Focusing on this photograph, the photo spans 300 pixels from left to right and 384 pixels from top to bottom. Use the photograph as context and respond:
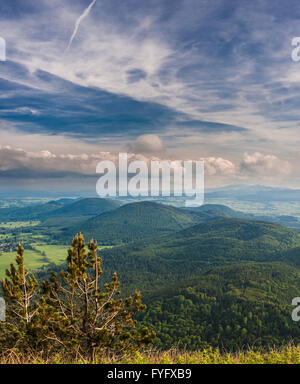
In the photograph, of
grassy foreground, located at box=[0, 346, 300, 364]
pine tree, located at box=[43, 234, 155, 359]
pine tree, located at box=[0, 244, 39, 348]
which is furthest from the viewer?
pine tree, located at box=[0, 244, 39, 348]

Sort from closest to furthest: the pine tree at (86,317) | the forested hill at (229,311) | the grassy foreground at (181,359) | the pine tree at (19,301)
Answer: the grassy foreground at (181,359) → the pine tree at (86,317) → the pine tree at (19,301) → the forested hill at (229,311)

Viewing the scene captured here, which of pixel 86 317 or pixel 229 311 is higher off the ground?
pixel 86 317

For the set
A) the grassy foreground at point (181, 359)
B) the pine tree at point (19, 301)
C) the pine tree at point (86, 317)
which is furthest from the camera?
the pine tree at point (19, 301)

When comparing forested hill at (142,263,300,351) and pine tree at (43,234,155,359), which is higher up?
pine tree at (43,234,155,359)

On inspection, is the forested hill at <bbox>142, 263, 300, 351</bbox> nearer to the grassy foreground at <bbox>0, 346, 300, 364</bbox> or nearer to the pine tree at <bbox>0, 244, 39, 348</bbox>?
the grassy foreground at <bbox>0, 346, 300, 364</bbox>

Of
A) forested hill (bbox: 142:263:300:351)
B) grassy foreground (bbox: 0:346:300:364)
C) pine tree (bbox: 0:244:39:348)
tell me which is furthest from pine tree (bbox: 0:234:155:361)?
forested hill (bbox: 142:263:300:351)

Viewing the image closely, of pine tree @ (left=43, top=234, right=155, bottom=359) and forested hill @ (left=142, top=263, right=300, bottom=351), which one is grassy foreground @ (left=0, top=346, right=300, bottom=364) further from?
→ forested hill @ (left=142, top=263, right=300, bottom=351)

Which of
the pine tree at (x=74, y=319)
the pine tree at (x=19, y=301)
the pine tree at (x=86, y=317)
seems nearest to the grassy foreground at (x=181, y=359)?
the pine tree at (x=74, y=319)

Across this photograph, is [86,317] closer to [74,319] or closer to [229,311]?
[74,319]

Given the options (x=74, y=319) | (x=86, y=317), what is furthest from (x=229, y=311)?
(x=74, y=319)

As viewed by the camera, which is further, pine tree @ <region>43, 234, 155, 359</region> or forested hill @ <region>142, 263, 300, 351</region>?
forested hill @ <region>142, 263, 300, 351</region>

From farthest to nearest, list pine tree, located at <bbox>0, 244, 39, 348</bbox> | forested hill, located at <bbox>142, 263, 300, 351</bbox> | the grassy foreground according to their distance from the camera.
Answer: forested hill, located at <bbox>142, 263, 300, 351</bbox> < pine tree, located at <bbox>0, 244, 39, 348</bbox> < the grassy foreground

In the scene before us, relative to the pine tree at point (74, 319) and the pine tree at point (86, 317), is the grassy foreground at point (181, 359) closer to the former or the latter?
the pine tree at point (74, 319)
